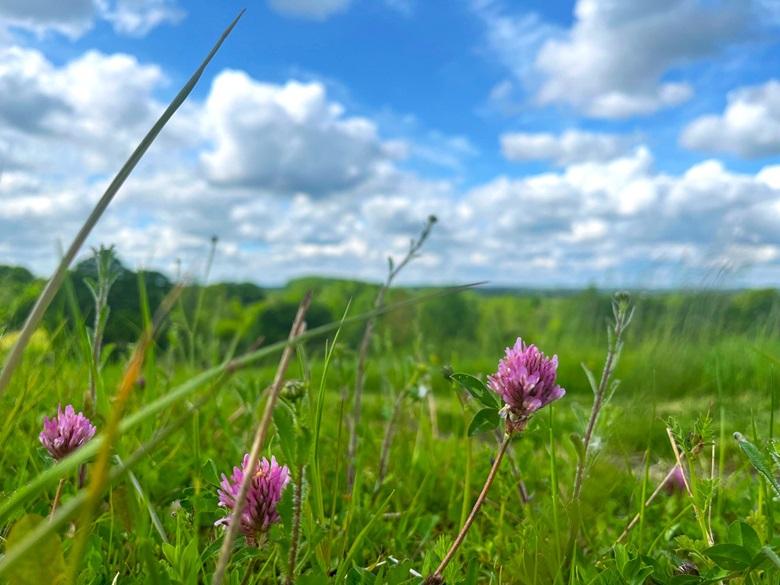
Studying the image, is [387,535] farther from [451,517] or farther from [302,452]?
[302,452]

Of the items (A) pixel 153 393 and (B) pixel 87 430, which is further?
(A) pixel 153 393

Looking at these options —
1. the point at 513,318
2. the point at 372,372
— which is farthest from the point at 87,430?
the point at 513,318

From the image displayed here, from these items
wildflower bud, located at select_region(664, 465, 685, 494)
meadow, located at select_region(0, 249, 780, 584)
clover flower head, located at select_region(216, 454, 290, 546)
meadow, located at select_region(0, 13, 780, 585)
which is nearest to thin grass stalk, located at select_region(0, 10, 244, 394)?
meadow, located at select_region(0, 13, 780, 585)

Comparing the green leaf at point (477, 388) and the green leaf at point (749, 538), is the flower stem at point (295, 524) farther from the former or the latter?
the green leaf at point (749, 538)

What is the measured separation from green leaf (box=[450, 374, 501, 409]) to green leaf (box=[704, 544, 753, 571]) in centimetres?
36

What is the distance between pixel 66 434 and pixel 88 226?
587mm

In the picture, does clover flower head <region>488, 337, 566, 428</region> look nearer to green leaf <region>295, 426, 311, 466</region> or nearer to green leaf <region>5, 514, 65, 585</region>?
A: green leaf <region>295, 426, 311, 466</region>

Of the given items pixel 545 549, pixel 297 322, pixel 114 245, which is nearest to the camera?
pixel 297 322

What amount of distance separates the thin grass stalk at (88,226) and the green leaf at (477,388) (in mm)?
490

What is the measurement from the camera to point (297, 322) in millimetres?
690

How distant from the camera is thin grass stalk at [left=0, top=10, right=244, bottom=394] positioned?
0.63m

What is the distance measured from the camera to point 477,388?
0.94 metres

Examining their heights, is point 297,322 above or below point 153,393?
above

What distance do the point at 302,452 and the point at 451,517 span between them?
91cm
